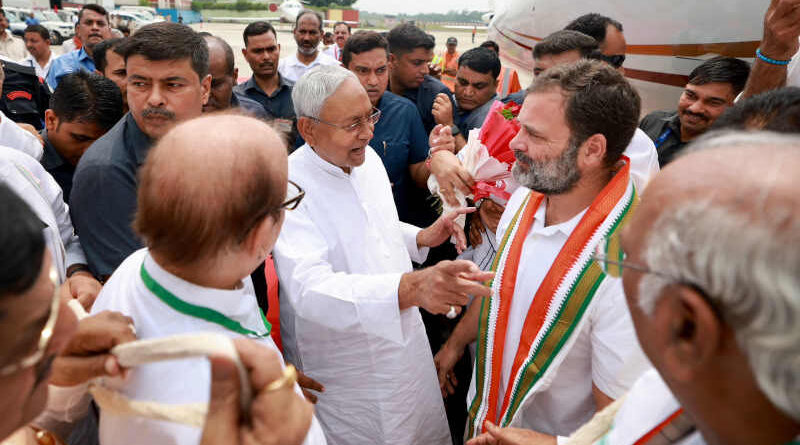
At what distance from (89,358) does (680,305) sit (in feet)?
3.86

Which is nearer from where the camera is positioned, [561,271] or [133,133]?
[561,271]

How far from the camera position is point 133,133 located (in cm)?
239

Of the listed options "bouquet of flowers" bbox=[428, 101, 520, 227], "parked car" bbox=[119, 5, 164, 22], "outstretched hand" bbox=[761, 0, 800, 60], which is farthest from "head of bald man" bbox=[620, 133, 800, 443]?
"parked car" bbox=[119, 5, 164, 22]

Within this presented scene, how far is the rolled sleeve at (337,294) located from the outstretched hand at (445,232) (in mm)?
656

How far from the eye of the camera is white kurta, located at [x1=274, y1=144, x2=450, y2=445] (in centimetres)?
210

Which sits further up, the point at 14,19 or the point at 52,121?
the point at 52,121

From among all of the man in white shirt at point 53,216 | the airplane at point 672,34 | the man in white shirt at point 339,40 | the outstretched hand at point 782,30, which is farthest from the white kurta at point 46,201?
the man in white shirt at point 339,40

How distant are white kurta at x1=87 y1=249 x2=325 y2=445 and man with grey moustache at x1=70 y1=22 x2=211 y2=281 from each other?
90cm

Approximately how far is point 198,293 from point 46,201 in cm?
152

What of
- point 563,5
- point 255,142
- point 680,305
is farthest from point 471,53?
point 680,305

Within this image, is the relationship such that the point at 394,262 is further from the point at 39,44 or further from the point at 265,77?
the point at 39,44

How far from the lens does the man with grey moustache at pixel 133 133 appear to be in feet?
7.21

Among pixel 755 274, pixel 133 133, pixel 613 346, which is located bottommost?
pixel 613 346

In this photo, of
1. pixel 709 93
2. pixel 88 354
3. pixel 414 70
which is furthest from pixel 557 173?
pixel 414 70
